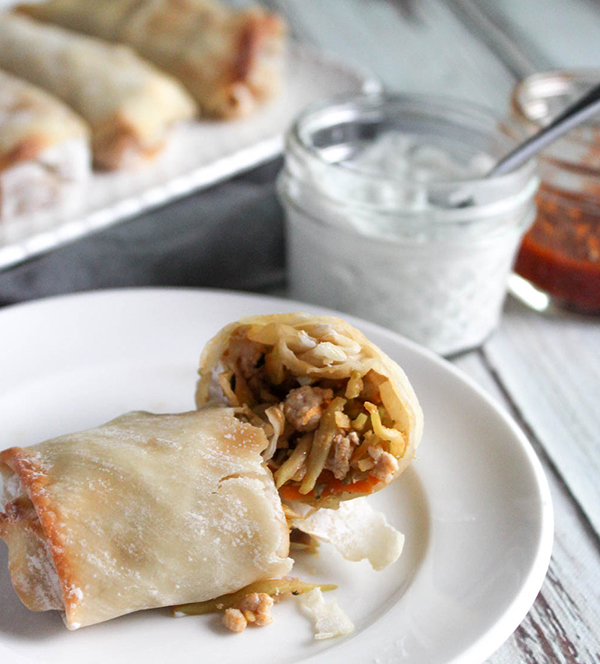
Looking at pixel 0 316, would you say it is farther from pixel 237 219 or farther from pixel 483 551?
pixel 483 551

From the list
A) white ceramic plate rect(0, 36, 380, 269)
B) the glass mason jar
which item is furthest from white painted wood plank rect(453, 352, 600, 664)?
white ceramic plate rect(0, 36, 380, 269)

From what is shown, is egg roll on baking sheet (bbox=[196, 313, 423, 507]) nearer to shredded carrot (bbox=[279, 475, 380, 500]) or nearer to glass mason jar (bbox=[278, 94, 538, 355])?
shredded carrot (bbox=[279, 475, 380, 500])

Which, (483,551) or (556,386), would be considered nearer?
(483,551)

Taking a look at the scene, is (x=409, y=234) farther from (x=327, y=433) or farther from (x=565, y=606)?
(x=565, y=606)

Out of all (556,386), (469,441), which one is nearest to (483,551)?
(469,441)

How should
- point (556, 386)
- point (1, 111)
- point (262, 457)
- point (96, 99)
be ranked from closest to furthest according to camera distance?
point (262, 457), point (556, 386), point (1, 111), point (96, 99)

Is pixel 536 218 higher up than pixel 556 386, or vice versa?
pixel 536 218

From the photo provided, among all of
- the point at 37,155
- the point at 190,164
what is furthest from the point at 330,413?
the point at 190,164
